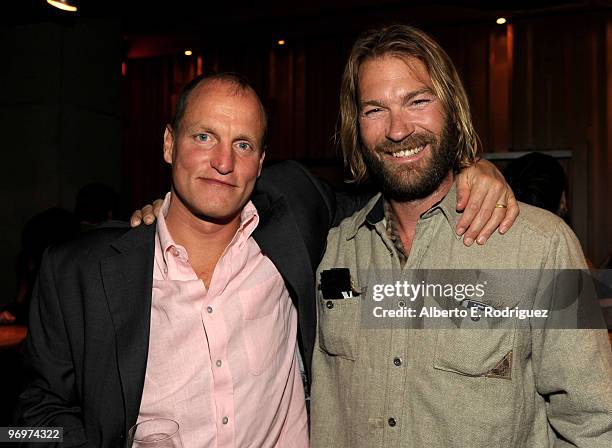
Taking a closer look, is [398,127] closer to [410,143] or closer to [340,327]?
[410,143]

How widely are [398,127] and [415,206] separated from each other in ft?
0.92

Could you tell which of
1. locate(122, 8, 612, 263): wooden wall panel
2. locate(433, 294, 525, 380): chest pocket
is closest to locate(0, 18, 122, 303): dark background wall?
locate(122, 8, 612, 263): wooden wall panel

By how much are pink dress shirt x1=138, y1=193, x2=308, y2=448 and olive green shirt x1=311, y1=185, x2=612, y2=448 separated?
0.20 meters

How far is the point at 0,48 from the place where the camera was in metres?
5.65

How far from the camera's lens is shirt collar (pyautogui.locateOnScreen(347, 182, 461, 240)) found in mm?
1758

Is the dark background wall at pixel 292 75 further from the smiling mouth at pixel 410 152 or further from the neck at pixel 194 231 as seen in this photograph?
the smiling mouth at pixel 410 152

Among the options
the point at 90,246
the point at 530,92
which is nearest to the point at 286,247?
the point at 90,246

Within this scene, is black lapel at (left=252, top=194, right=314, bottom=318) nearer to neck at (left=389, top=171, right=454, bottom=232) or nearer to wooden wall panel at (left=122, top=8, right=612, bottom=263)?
neck at (left=389, top=171, right=454, bottom=232)

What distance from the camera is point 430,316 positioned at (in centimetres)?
168

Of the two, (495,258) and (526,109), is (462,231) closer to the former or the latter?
(495,258)

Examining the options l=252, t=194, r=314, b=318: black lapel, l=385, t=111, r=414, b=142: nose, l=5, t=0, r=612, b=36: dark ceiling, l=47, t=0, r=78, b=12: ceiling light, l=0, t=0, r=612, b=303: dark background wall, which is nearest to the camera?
l=385, t=111, r=414, b=142: nose

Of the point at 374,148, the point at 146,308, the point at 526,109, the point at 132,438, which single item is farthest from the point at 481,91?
the point at 132,438

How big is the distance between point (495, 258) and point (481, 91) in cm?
543

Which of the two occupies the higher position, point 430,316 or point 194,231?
point 194,231
